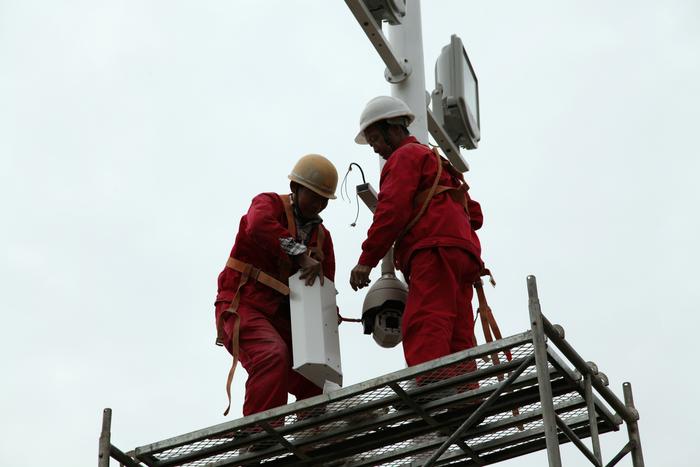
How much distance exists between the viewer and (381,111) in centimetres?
1176

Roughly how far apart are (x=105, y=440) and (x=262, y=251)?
1919mm

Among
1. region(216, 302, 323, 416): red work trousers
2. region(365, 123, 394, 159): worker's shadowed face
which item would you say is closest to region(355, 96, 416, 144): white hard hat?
region(365, 123, 394, 159): worker's shadowed face

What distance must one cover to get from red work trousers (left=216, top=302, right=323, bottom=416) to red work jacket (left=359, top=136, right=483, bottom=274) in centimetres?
88

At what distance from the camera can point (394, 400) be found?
406 inches

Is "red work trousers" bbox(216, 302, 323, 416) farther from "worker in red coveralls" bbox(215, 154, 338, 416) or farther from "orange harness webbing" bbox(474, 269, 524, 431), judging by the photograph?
"orange harness webbing" bbox(474, 269, 524, 431)

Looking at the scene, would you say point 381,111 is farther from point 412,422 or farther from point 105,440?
point 105,440

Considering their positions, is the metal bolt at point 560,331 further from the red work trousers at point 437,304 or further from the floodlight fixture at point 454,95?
the floodlight fixture at point 454,95

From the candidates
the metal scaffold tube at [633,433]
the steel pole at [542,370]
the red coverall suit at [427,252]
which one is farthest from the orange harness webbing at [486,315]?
the steel pole at [542,370]

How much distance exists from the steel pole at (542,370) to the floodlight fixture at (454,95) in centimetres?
497

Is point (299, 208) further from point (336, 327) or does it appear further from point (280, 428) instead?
point (280, 428)

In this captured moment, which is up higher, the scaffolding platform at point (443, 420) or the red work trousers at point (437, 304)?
the red work trousers at point (437, 304)

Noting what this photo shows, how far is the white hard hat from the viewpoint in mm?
11758

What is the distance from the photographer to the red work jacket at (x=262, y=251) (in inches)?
444

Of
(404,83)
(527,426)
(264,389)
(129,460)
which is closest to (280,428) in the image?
(264,389)
